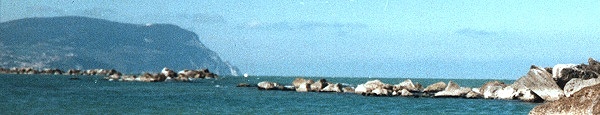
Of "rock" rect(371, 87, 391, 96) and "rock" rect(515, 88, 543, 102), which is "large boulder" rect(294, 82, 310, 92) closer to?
"rock" rect(371, 87, 391, 96)

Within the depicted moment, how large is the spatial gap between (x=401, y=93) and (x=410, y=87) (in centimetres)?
1765

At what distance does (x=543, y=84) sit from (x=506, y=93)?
908 centimetres

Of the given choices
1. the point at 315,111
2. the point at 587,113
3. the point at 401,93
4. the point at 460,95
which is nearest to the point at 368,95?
the point at 401,93

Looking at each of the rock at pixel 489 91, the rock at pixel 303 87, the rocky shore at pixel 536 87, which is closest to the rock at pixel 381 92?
the rocky shore at pixel 536 87

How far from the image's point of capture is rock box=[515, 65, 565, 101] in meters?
61.3

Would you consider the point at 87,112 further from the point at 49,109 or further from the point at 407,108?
the point at 407,108

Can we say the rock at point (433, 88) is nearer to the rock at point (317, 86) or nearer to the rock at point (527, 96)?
the rock at point (317, 86)

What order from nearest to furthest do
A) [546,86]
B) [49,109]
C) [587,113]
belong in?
[587,113] < [49,109] < [546,86]

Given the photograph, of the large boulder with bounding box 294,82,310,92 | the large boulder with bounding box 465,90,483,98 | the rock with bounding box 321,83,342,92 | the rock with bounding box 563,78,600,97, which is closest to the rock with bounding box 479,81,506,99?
the large boulder with bounding box 465,90,483,98

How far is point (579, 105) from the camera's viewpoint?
2659 cm

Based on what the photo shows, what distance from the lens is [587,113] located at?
85.2ft

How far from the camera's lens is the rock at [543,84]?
6128cm

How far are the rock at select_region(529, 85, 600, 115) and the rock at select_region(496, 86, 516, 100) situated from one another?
144ft

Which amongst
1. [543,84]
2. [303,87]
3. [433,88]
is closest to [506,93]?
[543,84]
